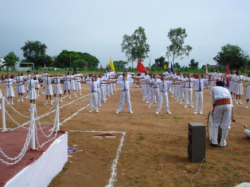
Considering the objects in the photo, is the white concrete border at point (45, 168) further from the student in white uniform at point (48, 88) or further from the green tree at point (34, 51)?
the green tree at point (34, 51)

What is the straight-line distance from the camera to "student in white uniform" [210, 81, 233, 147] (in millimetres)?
8250

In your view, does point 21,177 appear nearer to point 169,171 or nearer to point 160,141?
point 169,171

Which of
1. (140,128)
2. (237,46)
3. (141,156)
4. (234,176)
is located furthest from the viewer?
(237,46)

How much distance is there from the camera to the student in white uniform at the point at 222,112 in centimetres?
825

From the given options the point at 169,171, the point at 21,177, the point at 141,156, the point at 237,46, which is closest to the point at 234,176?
the point at 169,171

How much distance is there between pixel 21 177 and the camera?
4348 millimetres

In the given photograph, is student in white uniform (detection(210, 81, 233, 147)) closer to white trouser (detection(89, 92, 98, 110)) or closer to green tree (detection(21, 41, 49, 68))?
white trouser (detection(89, 92, 98, 110))

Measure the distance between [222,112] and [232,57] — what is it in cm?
3752

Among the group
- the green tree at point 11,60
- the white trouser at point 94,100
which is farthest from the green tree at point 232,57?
the green tree at point 11,60

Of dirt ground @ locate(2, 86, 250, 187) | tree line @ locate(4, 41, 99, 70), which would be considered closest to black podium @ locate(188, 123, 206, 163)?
dirt ground @ locate(2, 86, 250, 187)

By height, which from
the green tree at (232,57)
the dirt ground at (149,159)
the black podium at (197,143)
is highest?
the green tree at (232,57)

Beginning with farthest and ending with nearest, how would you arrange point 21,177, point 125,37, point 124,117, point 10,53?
point 10,53, point 125,37, point 124,117, point 21,177

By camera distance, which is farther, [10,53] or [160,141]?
[10,53]

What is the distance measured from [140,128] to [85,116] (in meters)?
3.78
